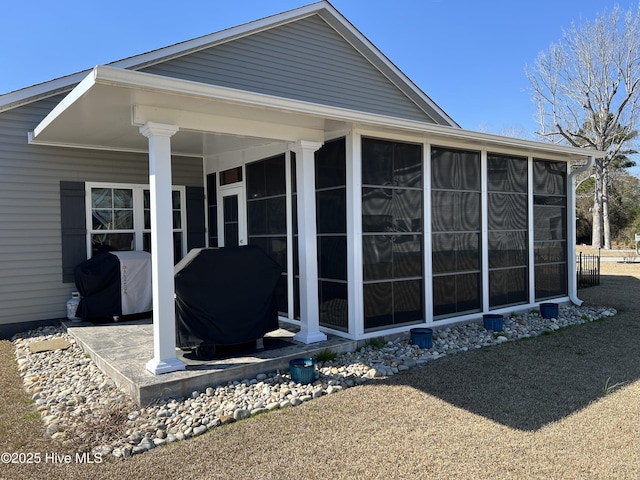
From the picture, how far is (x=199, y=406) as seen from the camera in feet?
12.3

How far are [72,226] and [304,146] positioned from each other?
3.88 meters

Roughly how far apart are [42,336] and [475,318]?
19.4ft

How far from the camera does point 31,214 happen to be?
6535 mm

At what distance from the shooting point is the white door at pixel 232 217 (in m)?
7.05

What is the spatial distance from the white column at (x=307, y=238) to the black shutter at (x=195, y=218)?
315 centimetres

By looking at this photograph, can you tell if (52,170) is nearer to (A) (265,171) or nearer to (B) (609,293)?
(A) (265,171)

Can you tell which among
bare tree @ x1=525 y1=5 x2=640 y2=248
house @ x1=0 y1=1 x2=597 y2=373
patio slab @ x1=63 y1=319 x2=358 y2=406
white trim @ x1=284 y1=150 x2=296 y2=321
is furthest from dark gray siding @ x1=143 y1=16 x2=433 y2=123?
bare tree @ x1=525 y1=5 x2=640 y2=248

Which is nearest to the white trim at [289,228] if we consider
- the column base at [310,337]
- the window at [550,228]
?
the column base at [310,337]

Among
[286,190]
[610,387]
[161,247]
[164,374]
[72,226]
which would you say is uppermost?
[286,190]

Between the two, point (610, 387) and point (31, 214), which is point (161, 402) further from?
point (31, 214)

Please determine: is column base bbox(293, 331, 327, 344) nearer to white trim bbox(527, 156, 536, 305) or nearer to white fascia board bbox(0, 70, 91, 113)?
white trim bbox(527, 156, 536, 305)

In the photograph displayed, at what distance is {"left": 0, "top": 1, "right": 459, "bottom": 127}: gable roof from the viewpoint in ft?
21.5

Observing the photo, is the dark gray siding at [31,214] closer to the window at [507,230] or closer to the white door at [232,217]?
the white door at [232,217]

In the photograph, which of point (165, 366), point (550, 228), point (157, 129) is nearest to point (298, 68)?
point (157, 129)
